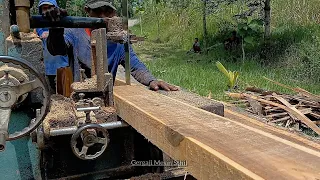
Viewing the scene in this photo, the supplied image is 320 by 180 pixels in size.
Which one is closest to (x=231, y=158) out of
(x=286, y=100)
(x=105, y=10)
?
(x=105, y=10)

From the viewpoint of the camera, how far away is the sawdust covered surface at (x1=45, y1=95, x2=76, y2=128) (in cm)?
205

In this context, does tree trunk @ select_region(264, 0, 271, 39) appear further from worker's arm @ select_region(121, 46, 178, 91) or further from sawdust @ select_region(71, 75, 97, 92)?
sawdust @ select_region(71, 75, 97, 92)

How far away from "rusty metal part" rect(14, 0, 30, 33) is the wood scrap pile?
125 inches

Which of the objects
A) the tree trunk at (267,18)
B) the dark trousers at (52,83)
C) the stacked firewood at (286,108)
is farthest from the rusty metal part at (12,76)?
the tree trunk at (267,18)

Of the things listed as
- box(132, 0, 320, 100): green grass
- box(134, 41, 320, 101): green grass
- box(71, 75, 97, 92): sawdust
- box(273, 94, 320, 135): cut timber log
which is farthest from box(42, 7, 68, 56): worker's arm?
box(132, 0, 320, 100): green grass

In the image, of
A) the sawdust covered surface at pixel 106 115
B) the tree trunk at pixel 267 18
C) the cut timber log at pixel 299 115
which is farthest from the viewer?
the tree trunk at pixel 267 18

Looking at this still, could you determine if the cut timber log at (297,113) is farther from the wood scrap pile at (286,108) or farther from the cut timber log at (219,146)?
the cut timber log at (219,146)

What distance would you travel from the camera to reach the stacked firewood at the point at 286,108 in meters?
4.59

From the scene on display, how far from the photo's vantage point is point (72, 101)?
2.43m

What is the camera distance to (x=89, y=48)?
330 centimetres

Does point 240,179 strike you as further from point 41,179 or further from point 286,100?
point 286,100

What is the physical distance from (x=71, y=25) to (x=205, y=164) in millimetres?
1233

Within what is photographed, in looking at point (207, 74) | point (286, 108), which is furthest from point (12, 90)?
point (207, 74)

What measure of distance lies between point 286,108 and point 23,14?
3.66 metres
